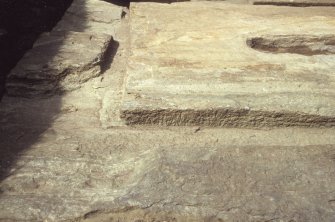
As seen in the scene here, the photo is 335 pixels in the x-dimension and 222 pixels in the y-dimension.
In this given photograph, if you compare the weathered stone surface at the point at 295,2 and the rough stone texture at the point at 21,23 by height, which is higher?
the weathered stone surface at the point at 295,2

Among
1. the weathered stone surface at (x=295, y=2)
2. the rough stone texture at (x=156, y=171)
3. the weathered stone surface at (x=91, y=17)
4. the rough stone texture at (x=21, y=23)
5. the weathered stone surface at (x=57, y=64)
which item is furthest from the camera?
the weathered stone surface at (x=295, y=2)

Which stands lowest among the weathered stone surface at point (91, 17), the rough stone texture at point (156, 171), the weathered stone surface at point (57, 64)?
the rough stone texture at point (156, 171)

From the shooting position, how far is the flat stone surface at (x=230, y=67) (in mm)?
2047

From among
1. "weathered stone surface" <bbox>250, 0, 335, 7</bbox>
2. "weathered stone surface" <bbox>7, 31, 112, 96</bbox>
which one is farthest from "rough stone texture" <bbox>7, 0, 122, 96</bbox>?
"weathered stone surface" <bbox>250, 0, 335, 7</bbox>

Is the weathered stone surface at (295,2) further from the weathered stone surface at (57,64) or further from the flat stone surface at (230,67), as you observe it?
the weathered stone surface at (57,64)

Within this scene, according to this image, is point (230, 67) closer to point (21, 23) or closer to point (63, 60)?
point (63, 60)

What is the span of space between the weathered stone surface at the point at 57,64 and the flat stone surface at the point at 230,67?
27 cm

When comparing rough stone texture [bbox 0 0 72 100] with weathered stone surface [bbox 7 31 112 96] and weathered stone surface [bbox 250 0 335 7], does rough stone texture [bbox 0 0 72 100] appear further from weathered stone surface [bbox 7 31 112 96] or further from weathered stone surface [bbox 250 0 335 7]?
weathered stone surface [bbox 250 0 335 7]

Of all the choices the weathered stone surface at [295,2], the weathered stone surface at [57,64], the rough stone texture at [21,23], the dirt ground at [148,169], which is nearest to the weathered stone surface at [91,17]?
the rough stone texture at [21,23]

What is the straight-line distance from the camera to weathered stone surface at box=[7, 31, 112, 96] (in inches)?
89.0

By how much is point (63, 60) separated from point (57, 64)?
0.20 feet

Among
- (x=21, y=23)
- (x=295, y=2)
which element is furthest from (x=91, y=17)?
(x=295, y=2)

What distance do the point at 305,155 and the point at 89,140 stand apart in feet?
3.55

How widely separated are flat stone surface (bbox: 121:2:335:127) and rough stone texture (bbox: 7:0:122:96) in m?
0.25
